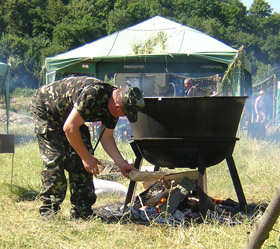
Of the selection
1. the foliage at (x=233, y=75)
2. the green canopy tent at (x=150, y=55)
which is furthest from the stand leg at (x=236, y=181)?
the green canopy tent at (x=150, y=55)

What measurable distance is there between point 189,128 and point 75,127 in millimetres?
1302

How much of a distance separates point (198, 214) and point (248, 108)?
13.4 meters

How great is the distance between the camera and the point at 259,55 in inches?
3452

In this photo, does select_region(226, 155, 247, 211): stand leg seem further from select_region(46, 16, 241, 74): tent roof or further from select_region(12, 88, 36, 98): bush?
select_region(12, 88, 36, 98): bush

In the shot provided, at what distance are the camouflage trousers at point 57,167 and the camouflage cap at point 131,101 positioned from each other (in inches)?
32.9

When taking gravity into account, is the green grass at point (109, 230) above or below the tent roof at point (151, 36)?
below

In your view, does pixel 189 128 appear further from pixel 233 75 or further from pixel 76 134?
pixel 233 75

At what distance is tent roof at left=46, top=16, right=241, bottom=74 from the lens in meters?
12.2

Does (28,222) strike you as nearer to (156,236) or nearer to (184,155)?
(156,236)

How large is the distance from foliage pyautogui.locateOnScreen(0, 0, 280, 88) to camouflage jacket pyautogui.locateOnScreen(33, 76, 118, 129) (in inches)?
2379

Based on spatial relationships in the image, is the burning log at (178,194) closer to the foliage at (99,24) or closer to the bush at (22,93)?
the bush at (22,93)

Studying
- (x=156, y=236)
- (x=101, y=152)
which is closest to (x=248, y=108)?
(x=101, y=152)

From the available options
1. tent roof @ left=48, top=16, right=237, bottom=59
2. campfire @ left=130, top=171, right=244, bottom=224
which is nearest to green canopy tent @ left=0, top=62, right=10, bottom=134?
tent roof @ left=48, top=16, right=237, bottom=59

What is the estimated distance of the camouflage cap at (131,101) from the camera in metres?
4.32
